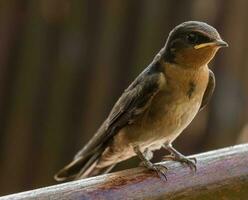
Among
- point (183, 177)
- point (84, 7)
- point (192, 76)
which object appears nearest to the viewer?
point (183, 177)

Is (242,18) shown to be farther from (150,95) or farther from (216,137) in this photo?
(150,95)

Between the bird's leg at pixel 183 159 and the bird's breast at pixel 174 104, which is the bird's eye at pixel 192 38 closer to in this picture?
the bird's breast at pixel 174 104

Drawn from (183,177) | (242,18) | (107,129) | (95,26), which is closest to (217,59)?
(242,18)

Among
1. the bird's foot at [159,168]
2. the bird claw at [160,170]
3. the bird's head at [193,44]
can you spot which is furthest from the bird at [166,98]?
the bird claw at [160,170]

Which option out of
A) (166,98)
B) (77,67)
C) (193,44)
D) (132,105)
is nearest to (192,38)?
(193,44)

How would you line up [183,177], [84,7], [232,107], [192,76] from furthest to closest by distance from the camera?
1. [232,107]
2. [84,7]
3. [192,76]
4. [183,177]

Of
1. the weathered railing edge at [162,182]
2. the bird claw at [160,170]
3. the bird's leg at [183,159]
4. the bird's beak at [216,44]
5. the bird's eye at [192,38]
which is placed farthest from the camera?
the bird's eye at [192,38]
